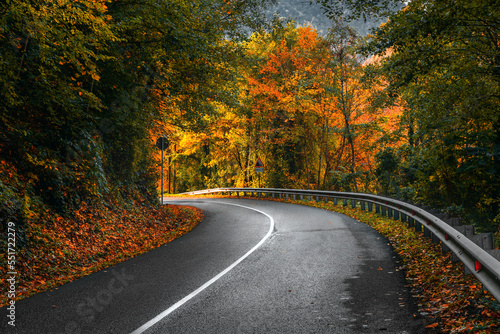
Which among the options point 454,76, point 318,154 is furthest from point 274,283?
point 318,154

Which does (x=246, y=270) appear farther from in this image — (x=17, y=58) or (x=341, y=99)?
(x=341, y=99)

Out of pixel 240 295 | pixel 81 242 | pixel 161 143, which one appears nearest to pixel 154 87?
pixel 161 143

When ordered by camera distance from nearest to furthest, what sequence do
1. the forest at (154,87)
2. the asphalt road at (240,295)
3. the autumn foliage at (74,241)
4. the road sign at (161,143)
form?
the asphalt road at (240,295), the autumn foliage at (74,241), the forest at (154,87), the road sign at (161,143)

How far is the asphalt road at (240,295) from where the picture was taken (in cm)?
442

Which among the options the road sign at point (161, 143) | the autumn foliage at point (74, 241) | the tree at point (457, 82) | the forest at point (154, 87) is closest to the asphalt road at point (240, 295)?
the autumn foliage at point (74, 241)

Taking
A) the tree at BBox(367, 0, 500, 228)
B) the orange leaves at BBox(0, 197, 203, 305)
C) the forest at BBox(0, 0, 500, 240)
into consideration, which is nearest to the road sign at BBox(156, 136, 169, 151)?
the forest at BBox(0, 0, 500, 240)

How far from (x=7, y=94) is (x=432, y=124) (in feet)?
37.7

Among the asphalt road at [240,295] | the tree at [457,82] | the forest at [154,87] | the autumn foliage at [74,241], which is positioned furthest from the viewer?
the tree at [457,82]

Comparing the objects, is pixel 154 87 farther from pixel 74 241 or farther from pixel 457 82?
pixel 457 82

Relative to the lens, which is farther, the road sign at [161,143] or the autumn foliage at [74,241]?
A: the road sign at [161,143]

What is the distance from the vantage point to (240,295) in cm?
559

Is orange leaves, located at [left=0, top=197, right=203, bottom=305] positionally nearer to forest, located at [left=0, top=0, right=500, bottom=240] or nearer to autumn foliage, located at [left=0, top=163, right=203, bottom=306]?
autumn foliage, located at [left=0, top=163, right=203, bottom=306]

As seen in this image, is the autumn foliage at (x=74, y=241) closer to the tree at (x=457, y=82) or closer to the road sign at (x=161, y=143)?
the road sign at (x=161, y=143)

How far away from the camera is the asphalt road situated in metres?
4.42
